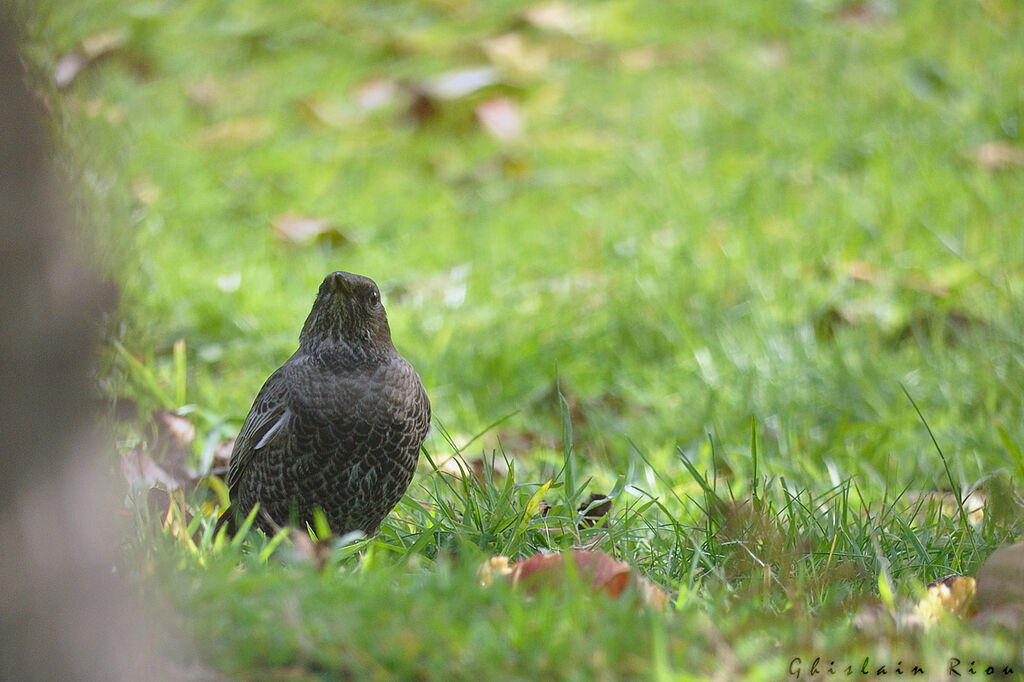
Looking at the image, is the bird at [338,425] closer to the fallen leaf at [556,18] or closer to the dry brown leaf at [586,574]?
the dry brown leaf at [586,574]

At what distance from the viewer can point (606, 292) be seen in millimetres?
4195

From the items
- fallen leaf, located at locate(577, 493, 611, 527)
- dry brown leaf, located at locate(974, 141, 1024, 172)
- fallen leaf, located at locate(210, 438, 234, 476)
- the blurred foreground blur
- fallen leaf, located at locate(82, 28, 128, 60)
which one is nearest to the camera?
the blurred foreground blur

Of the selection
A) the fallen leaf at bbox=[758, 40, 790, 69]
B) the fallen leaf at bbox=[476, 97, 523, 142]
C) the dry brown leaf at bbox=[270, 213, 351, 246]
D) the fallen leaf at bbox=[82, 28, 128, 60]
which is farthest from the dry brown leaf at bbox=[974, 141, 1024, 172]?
the fallen leaf at bbox=[82, 28, 128, 60]

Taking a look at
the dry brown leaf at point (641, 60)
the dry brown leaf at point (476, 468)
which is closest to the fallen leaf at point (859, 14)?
the dry brown leaf at point (641, 60)

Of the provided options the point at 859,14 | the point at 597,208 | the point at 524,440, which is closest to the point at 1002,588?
the point at 524,440

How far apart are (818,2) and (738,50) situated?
2.28 ft

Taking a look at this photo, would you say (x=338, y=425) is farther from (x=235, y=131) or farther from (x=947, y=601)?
(x=235, y=131)

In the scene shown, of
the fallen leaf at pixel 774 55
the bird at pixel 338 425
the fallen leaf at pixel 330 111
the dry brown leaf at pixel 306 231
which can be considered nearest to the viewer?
the bird at pixel 338 425

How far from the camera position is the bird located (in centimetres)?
241

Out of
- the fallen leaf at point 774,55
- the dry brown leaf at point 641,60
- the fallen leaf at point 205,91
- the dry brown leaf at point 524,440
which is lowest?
the dry brown leaf at point 524,440

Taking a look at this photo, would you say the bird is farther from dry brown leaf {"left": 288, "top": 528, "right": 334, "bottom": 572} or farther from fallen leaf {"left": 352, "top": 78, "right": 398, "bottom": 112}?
fallen leaf {"left": 352, "top": 78, "right": 398, "bottom": 112}

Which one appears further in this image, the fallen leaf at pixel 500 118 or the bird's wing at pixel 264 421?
the fallen leaf at pixel 500 118

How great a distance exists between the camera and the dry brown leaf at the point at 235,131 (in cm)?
537

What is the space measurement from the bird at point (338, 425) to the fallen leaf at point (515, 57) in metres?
3.47
